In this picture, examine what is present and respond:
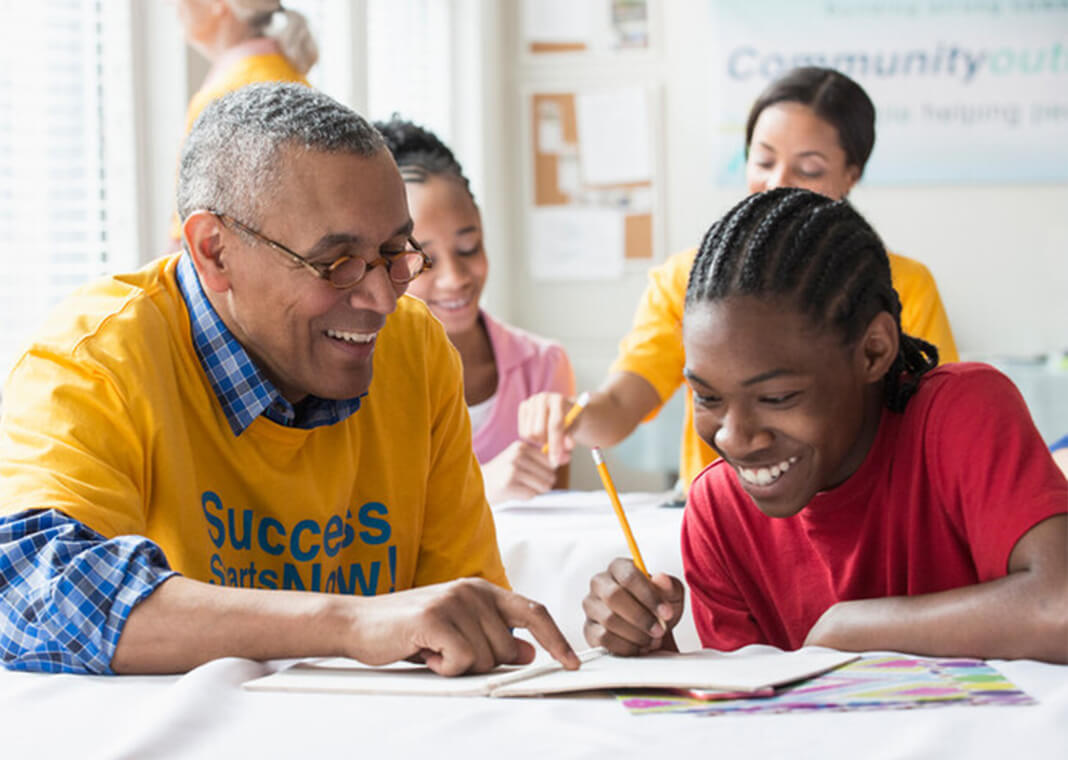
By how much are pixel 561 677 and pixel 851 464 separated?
0.40 meters

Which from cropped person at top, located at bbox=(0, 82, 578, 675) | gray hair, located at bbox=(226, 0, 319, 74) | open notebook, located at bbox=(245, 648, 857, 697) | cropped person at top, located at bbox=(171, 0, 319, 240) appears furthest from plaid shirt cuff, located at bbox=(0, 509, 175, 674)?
gray hair, located at bbox=(226, 0, 319, 74)

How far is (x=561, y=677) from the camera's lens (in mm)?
861

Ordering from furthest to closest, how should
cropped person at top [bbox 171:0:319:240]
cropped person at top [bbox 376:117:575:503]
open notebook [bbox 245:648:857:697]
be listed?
cropped person at top [bbox 171:0:319:240]
cropped person at top [bbox 376:117:575:503]
open notebook [bbox 245:648:857:697]

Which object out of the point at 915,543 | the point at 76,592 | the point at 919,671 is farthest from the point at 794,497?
the point at 76,592

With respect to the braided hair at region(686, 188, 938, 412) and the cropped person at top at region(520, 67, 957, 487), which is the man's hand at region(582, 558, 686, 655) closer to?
the braided hair at region(686, 188, 938, 412)

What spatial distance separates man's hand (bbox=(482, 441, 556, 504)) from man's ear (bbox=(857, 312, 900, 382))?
0.91 m

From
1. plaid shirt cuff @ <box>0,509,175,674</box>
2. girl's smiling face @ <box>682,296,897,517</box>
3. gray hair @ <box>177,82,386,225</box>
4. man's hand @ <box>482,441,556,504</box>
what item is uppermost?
gray hair @ <box>177,82,386,225</box>

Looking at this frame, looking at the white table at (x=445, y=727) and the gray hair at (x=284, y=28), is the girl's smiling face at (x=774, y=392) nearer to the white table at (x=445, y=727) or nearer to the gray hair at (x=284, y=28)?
the white table at (x=445, y=727)

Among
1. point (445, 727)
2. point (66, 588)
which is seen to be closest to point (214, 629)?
point (66, 588)

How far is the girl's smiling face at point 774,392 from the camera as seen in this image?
1.04 metres

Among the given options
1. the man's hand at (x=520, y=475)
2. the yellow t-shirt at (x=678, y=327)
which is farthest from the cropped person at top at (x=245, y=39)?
the man's hand at (x=520, y=475)

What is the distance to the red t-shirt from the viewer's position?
1037 millimetres

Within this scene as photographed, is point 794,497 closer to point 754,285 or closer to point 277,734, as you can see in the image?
point 754,285

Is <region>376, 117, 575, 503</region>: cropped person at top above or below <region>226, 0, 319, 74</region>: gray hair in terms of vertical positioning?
below
